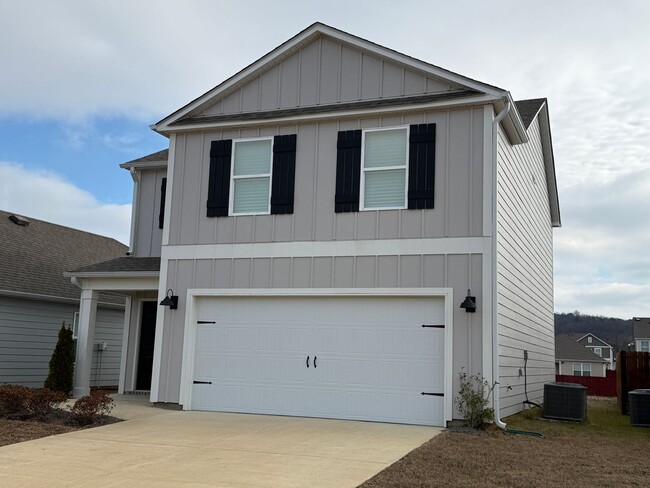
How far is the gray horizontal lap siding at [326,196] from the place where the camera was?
11.7 metres

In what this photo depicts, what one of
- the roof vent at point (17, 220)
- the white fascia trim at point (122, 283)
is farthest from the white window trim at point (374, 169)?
the roof vent at point (17, 220)

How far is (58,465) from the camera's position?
802 cm

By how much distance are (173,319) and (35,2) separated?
6.90 m

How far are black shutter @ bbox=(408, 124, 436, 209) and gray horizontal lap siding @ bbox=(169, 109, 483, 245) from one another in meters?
0.10

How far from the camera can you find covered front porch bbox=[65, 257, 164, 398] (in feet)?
49.4

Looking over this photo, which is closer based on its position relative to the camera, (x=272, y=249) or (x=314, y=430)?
(x=314, y=430)

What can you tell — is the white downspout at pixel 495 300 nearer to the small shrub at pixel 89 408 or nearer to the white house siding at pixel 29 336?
the small shrub at pixel 89 408

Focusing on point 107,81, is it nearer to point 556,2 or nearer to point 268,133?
point 268,133

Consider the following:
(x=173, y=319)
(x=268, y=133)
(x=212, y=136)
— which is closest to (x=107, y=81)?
(x=212, y=136)

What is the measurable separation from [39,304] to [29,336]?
84 cm

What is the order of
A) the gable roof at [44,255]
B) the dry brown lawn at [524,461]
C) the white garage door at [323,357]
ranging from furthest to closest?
the gable roof at [44,255] → the white garage door at [323,357] → the dry brown lawn at [524,461]

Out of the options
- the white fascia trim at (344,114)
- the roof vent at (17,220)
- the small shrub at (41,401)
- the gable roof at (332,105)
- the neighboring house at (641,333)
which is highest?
the gable roof at (332,105)

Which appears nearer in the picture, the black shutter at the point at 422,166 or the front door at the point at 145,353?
the black shutter at the point at 422,166

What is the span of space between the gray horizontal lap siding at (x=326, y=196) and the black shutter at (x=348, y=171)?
0.37 ft
